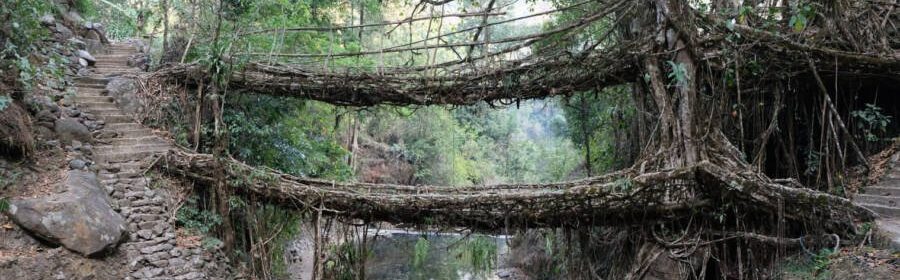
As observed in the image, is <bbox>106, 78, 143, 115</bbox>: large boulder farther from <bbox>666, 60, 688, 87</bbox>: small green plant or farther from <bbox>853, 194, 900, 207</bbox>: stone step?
<bbox>853, 194, 900, 207</bbox>: stone step

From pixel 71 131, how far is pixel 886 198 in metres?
7.73

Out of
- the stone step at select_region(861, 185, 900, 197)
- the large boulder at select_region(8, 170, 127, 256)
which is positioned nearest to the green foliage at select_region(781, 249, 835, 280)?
the stone step at select_region(861, 185, 900, 197)

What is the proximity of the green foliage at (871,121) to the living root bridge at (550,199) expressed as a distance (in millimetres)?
1156

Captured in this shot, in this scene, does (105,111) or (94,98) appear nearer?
(105,111)

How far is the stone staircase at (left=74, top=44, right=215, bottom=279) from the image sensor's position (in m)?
4.89

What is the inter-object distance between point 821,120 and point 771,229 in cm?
137

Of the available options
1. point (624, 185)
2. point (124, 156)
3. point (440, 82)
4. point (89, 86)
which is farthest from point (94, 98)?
point (624, 185)

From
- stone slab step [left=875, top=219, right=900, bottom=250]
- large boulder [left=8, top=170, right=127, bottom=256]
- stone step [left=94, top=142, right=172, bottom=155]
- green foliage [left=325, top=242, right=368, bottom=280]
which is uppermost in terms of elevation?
stone step [left=94, top=142, right=172, bottom=155]

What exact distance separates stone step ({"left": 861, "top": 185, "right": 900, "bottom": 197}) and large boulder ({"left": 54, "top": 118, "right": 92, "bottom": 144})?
7.63m

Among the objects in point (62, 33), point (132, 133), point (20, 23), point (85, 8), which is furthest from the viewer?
point (85, 8)

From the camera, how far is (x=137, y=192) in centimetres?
542

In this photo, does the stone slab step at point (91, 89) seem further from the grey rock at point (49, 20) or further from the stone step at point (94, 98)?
the grey rock at point (49, 20)

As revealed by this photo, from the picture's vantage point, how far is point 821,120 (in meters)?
4.91

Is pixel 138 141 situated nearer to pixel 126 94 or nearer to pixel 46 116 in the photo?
pixel 46 116
